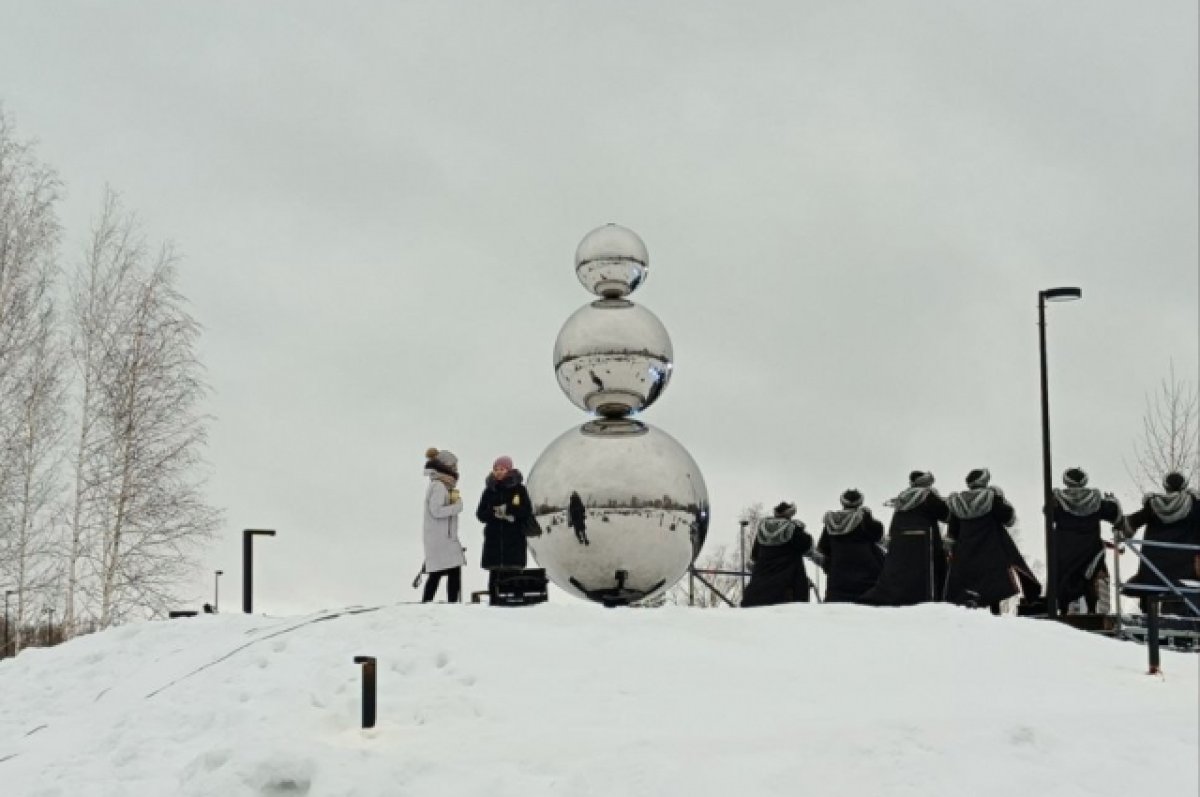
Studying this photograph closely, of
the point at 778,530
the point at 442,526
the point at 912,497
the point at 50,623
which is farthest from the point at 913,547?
the point at 50,623

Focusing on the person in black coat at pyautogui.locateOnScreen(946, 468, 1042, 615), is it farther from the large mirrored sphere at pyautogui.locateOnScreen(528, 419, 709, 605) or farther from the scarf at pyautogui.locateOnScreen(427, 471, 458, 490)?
the scarf at pyautogui.locateOnScreen(427, 471, 458, 490)

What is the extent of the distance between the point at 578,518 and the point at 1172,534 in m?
7.13

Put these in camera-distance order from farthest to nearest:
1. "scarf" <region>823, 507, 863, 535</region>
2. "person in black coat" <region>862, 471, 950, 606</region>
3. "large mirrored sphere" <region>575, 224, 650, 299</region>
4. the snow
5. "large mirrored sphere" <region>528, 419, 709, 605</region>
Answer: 1. "scarf" <region>823, 507, 863, 535</region>
2. "person in black coat" <region>862, 471, 950, 606</region>
3. "large mirrored sphere" <region>575, 224, 650, 299</region>
4. "large mirrored sphere" <region>528, 419, 709, 605</region>
5. the snow

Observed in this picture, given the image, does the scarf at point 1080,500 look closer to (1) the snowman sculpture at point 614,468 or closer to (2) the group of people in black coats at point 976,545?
(2) the group of people in black coats at point 976,545

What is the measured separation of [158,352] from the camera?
2211 cm

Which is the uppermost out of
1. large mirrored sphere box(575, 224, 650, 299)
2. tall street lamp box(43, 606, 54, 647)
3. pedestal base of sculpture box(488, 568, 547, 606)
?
large mirrored sphere box(575, 224, 650, 299)

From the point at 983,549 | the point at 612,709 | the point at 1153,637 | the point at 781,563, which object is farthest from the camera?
the point at 781,563

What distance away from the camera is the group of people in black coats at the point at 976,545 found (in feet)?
48.4

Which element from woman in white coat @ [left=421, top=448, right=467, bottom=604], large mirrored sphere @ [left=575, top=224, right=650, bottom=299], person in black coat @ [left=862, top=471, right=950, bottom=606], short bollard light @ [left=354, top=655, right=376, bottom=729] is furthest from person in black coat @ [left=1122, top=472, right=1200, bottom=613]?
short bollard light @ [left=354, top=655, right=376, bottom=729]

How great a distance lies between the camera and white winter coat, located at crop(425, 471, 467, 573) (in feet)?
40.6

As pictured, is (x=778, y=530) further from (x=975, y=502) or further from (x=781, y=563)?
(x=975, y=502)

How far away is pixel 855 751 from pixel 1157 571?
729 centimetres

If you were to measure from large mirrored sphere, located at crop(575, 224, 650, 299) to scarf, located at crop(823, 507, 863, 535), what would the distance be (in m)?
4.57

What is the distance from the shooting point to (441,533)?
12.4 metres
